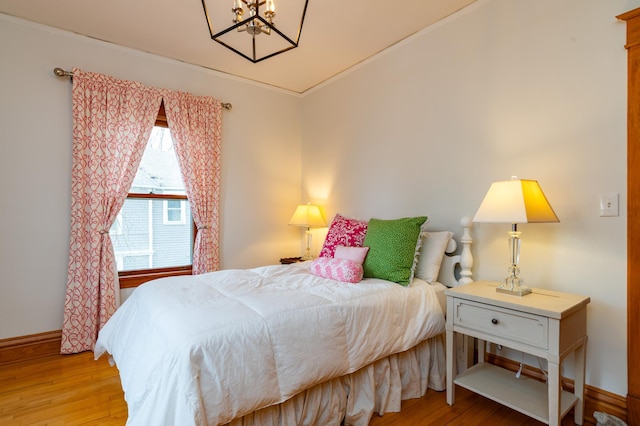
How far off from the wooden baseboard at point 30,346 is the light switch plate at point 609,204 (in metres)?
3.96

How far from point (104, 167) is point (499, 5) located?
329 cm

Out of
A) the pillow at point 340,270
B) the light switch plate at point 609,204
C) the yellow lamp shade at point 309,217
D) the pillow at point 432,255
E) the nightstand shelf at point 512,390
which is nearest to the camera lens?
the nightstand shelf at point 512,390

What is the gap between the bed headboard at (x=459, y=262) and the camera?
226 centimetres

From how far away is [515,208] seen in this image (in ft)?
5.65

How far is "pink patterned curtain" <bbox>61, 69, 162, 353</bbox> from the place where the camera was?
272cm

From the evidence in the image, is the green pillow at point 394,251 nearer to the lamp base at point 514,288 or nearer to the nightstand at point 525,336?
Answer: the nightstand at point 525,336

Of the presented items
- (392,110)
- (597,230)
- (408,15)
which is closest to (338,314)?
(597,230)

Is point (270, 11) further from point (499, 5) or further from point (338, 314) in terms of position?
point (499, 5)

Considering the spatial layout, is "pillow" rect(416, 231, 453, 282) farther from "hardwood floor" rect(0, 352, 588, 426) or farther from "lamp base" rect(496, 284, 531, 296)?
"hardwood floor" rect(0, 352, 588, 426)

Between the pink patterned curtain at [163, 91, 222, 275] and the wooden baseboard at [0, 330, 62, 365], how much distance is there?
1208 millimetres

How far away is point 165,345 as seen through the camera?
1.33 meters

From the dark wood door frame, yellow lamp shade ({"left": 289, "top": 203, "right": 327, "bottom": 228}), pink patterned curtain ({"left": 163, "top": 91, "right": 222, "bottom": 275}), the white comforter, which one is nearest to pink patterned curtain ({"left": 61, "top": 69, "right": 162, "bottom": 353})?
pink patterned curtain ({"left": 163, "top": 91, "right": 222, "bottom": 275})

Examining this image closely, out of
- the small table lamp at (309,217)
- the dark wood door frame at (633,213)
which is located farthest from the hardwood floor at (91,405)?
the small table lamp at (309,217)

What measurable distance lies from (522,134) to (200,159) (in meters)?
2.80
